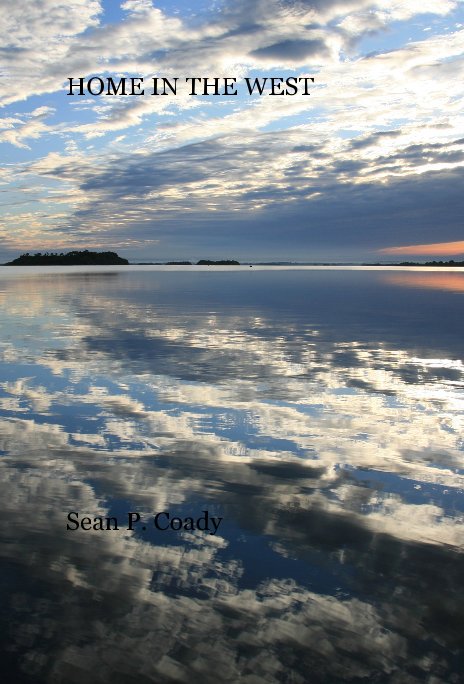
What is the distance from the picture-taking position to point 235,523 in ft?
24.0

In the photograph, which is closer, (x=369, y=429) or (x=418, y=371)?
(x=369, y=429)

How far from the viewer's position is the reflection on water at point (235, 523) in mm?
4875

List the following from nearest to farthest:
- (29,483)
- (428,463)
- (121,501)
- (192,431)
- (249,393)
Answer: (121,501)
(29,483)
(428,463)
(192,431)
(249,393)

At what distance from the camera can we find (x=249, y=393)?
1419cm

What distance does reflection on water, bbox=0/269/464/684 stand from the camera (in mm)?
4875

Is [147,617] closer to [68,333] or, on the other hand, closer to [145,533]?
[145,533]

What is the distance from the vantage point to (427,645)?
5004mm

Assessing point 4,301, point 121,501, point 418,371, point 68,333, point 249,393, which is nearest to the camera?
point 121,501

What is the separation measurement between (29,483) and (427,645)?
5706mm

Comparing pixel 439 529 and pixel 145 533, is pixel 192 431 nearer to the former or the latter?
pixel 145 533

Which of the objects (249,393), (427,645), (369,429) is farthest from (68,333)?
(427,645)

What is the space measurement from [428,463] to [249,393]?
5422 mm

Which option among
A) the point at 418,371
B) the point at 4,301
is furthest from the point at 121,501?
the point at 4,301

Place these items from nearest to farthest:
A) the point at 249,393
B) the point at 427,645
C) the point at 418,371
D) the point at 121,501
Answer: the point at 427,645 < the point at 121,501 < the point at 249,393 < the point at 418,371
